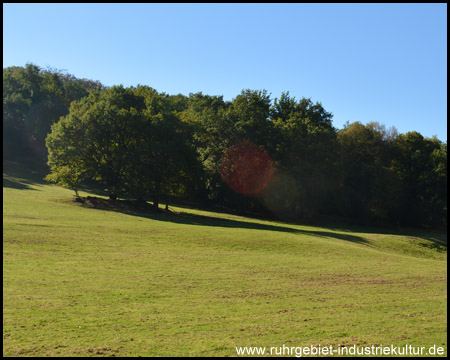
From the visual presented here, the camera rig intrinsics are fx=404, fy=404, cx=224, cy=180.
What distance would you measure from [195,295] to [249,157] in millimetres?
46874

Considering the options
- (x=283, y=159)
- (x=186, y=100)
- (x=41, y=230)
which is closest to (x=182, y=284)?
(x=41, y=230)

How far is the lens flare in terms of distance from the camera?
60.9 meters

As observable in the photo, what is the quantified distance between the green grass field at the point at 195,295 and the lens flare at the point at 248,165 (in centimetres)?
3093

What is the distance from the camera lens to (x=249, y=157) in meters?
61.0

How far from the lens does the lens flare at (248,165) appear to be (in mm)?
60938

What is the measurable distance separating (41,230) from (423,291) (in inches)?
889

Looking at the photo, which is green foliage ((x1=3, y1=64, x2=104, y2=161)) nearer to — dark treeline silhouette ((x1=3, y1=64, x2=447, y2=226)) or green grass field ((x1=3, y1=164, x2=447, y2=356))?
dark treeline silhouette ((x1=3, y1=64, x2=447, y2=226))

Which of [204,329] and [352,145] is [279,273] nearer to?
[204,329]

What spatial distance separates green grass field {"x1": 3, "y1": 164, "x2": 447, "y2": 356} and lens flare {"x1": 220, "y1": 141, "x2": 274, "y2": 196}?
30.9 meters

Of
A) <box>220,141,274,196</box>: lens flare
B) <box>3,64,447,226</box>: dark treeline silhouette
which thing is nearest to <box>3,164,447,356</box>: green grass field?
<box>3,64,447,226</box>: dark treeline silhouette

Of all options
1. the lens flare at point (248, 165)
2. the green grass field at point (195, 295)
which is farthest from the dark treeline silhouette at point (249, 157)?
the green grass field at point (195, 295)

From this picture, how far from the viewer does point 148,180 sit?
170 ft

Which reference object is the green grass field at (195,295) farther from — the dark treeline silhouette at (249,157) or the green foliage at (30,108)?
the green foliage at (30,108)

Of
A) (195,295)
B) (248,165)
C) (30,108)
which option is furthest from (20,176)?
(195,295)
